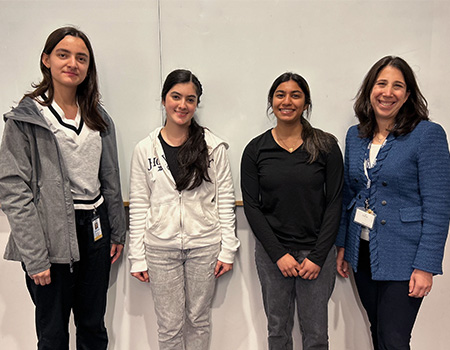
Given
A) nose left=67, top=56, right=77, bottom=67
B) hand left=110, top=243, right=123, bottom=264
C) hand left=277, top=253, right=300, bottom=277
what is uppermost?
nose left=67, top=56, right=77, bottom=67

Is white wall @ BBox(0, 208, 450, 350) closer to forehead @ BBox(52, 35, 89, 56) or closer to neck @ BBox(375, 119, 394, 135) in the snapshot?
neck @ BBox(375, 119, 394, 135)

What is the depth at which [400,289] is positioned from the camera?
4.42ft

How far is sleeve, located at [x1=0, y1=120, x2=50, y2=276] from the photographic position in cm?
128

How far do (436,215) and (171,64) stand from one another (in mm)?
1412

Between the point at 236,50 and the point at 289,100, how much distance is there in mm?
475

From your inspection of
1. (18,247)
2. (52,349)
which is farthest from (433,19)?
(52,349)

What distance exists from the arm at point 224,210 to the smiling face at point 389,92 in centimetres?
74

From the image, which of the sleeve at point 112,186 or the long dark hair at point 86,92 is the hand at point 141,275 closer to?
the sleeve at point 112,186

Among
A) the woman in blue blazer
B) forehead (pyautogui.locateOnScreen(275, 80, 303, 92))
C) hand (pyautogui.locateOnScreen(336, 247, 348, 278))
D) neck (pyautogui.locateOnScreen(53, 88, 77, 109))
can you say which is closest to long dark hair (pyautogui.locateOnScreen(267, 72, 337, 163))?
forehead (pyautogui.locateOnScreen(275, 80, 303, 92))

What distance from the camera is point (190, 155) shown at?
1.54 m

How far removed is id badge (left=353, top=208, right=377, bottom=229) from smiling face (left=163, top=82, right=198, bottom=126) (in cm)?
88

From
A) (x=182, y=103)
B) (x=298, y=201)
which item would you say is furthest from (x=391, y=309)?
(x=182, y=103)

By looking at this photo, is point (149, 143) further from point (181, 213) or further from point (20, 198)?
point (20, 198)

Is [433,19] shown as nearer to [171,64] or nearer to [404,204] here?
[404,204]
